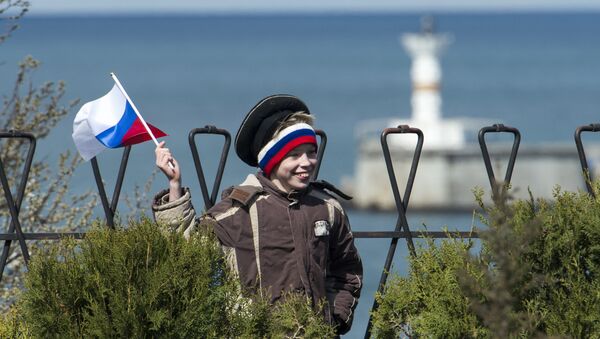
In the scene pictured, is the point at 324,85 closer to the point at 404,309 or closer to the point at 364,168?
the point at 364,168

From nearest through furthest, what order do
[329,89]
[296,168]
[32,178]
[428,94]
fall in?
1. [296,168]
2. [32,178]
3. [428,94]
4. [329,89]

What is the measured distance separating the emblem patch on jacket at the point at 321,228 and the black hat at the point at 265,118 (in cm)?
38

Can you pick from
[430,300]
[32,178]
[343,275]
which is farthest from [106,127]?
[32,178]

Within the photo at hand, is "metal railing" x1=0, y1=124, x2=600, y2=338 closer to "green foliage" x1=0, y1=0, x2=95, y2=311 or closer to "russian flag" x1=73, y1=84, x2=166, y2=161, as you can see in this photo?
"russian flag" x1=73, y1=84, x2=166, y2=161

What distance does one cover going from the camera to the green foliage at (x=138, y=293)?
4672 mm

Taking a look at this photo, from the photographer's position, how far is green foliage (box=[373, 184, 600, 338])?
16.0ft

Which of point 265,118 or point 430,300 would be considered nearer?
point 430,300

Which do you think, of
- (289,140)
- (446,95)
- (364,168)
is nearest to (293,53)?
(446,95)

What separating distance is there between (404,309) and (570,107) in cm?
8938

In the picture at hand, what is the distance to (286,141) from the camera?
16.7 feet

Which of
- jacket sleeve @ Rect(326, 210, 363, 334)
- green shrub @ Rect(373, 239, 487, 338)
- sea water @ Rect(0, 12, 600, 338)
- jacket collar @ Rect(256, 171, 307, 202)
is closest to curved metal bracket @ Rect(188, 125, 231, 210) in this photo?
jacket collar @ Rect(256, 171, 307, 202)

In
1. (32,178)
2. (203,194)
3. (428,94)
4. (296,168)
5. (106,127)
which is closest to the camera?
(296,168)

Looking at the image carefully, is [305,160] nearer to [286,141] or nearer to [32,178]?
[286,141]

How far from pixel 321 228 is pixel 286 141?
36 cm
